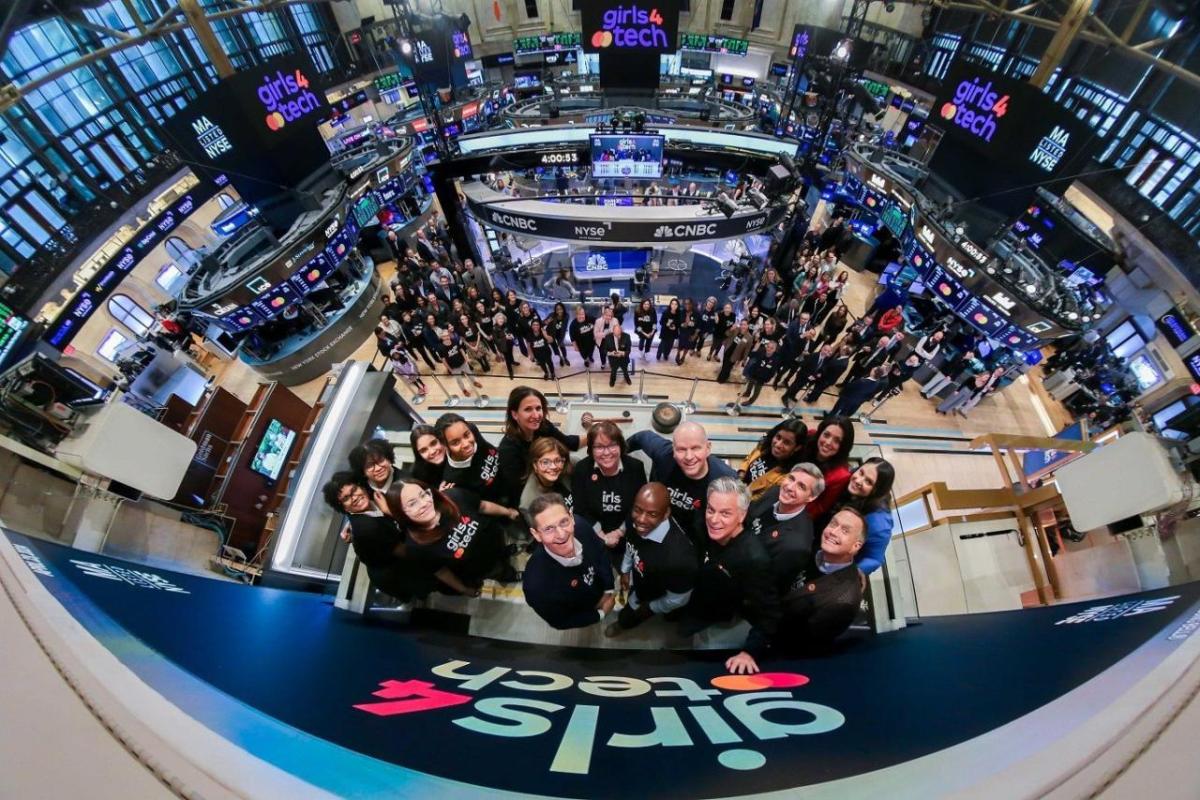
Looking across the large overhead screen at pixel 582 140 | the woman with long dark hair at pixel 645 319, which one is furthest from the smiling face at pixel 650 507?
the large overhead screen at pixel 582 140

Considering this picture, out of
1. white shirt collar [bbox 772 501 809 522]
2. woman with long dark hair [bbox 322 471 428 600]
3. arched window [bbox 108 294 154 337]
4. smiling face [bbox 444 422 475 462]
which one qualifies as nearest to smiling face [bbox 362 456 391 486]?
woman with long dark hair [bbox 322 471 428 600]

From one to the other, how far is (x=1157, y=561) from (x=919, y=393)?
20.6 ft

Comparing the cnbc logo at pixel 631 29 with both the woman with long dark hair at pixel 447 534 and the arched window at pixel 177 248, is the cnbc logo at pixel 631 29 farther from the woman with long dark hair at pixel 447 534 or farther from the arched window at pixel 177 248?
the arched window at pixel 177 248

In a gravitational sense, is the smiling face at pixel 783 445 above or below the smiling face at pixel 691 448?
above

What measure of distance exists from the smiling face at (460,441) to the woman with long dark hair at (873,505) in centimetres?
286

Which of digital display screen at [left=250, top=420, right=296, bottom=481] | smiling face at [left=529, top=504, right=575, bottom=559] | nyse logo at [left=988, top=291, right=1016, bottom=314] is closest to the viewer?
smiling face at [left=529, top=504, right=575, bottom=559]

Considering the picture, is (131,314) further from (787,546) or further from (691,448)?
(787,546)

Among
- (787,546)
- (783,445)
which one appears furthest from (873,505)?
(787,546)

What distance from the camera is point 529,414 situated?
3461 millimetres

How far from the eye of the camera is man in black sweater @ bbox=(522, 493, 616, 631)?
7.24 feet

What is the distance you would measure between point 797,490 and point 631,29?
40.8ft

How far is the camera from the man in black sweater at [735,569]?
2.39m

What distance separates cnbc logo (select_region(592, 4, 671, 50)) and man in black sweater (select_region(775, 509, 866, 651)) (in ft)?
41.0

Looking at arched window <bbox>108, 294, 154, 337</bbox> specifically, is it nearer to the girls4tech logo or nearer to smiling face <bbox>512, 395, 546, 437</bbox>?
smiling face <bbox>512, 395, 546, 437</bbox>
